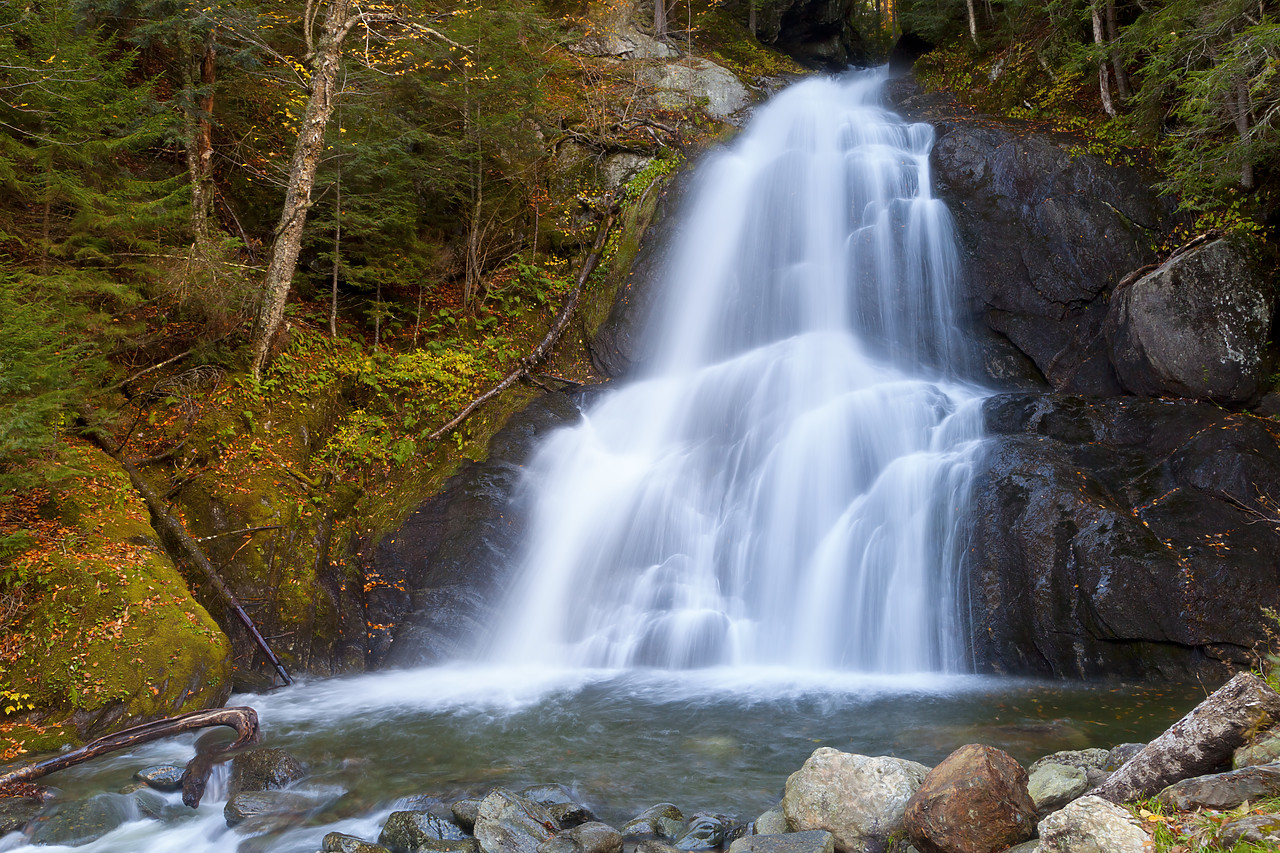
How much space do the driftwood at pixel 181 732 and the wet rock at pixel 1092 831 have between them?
5479mm

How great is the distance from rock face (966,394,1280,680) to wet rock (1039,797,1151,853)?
464 cm

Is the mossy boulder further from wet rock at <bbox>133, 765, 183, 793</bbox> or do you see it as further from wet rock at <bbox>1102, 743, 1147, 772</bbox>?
wet rock at <bbox>1102, 743, 1147, 772</bbox>

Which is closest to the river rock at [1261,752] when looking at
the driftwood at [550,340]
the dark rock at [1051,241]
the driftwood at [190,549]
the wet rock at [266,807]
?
the wet rock at [266,807]

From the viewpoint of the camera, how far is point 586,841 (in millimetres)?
4230

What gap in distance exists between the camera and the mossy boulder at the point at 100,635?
18.9 ft

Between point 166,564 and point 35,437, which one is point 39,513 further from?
point 35,437

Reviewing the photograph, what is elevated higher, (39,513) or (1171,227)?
(1171,227)

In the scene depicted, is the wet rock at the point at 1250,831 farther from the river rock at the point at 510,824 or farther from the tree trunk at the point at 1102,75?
the tree trunk at the point at 1102,75

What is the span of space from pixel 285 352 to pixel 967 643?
9.79 metres

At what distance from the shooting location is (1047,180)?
11.4 meters

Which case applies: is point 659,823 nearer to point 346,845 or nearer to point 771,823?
point 771,823

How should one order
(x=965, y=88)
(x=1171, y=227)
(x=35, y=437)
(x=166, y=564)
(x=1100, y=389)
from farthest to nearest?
(x=965, y=88) → (x=1171, y=227) → (x=1100, y=389) → (x=166, y=564) → (x=35, y=437)

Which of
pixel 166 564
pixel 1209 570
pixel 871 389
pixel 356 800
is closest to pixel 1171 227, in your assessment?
pixel 871 389

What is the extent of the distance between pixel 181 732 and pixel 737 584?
19.3 ft
